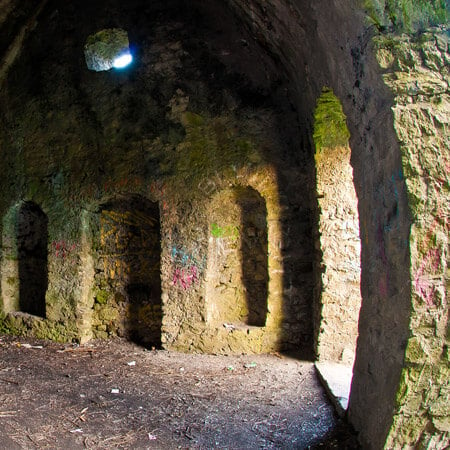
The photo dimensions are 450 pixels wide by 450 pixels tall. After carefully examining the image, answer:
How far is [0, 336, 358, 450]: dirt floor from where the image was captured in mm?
3172

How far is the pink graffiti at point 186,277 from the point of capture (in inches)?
215

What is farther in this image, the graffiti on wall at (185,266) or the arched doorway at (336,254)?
the graffiti on wall at (185,266)

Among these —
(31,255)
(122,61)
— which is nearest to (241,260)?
(31,255)

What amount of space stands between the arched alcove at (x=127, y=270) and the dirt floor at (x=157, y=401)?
0.48m

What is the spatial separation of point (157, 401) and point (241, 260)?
231 centimetres


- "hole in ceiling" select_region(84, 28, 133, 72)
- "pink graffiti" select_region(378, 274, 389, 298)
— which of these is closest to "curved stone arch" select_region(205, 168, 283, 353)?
"hole in ceiling" select_region(84, 28, 133, 72)

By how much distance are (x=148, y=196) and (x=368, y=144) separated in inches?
140

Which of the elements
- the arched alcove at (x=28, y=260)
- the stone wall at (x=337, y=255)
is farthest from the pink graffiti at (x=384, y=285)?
the arched alcove at (x=28, y=260)

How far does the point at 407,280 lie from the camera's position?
85.0 inches

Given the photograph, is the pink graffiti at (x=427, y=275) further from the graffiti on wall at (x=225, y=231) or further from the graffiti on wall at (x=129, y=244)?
the graffiti on wall at (x=129, y=244)

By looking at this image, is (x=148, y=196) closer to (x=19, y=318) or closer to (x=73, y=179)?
(x=73, y=179)

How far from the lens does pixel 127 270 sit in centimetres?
608

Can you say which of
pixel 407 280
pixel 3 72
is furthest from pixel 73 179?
pixel 407 280

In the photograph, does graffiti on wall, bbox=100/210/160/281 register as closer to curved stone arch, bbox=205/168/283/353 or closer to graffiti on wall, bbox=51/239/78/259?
graffiti on wall, bbox=51/239/78/259
